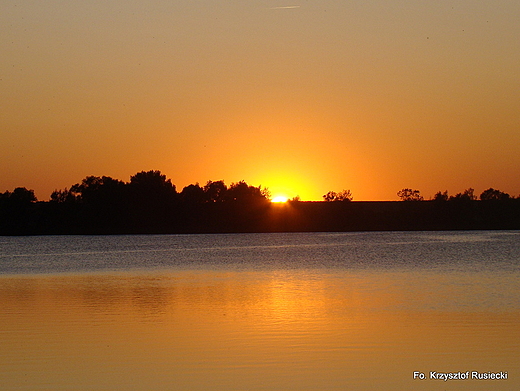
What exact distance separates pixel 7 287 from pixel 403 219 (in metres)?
144

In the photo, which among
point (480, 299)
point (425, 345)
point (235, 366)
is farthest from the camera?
point (480, 299)

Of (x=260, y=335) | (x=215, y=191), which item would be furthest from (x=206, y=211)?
(x=260, y=335)

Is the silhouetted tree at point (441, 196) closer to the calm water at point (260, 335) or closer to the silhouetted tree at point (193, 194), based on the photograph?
the silhouetted tree at point (193, 194)

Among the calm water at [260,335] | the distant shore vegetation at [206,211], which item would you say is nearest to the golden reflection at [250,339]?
the calm water at [260,335]

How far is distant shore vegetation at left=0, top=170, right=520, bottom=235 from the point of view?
13788 centimetres

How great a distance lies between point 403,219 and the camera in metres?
165

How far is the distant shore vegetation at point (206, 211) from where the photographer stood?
138m

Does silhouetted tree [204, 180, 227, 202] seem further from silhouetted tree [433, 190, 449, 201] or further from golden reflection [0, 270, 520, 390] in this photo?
golden reflection [0, 270, 520, 390]

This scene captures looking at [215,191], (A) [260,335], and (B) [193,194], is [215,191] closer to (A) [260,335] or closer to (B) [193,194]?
(B) [193,194]

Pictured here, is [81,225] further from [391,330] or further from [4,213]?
[391,330]

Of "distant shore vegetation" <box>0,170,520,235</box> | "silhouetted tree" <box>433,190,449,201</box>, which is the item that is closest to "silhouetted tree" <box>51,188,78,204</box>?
"distant shore vegetation" <box>0,170,520,235</box>

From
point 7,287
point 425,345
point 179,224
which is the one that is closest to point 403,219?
point 179,224

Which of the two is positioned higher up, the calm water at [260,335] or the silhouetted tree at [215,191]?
the silhouetted tree at [215,191]

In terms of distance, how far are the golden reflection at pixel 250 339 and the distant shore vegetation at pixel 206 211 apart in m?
115
